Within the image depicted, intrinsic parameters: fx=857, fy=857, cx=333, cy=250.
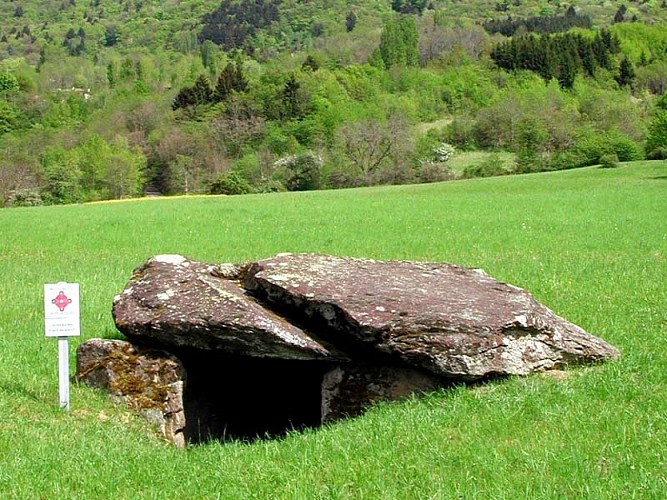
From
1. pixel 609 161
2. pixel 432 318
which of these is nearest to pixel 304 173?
pixel 609 161

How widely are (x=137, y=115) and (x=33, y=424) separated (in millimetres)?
134310

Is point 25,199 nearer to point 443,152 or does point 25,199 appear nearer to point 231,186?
point 231,186

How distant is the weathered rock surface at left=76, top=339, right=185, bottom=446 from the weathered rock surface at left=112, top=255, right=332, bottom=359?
24 centimetres

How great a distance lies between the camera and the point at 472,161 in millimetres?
112562

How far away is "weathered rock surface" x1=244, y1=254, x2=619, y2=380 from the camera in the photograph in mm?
10055

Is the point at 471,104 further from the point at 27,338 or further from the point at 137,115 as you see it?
the point at 27,338

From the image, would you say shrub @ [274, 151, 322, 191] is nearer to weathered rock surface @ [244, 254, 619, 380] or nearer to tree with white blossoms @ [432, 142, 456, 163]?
tree with white blossoms @ [432, 142, 456, 163]

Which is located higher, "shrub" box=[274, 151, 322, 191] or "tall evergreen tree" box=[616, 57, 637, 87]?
"tall evergreen tree" box=[616, 57, 637, 87]

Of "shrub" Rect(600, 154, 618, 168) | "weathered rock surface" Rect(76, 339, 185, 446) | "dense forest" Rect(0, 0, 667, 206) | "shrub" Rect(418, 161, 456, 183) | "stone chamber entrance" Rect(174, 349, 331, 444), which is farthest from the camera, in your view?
"dense forest" Rect(0, 0, 667, 206)

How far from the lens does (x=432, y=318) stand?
10227 mm

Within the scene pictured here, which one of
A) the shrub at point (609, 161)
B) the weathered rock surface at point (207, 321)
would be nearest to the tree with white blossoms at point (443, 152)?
the shrub at point (609, 161)

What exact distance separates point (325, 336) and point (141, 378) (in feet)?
7.74

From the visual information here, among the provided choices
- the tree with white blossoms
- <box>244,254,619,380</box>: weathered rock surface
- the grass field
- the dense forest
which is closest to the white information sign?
the grass field

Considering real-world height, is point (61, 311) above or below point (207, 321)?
above
